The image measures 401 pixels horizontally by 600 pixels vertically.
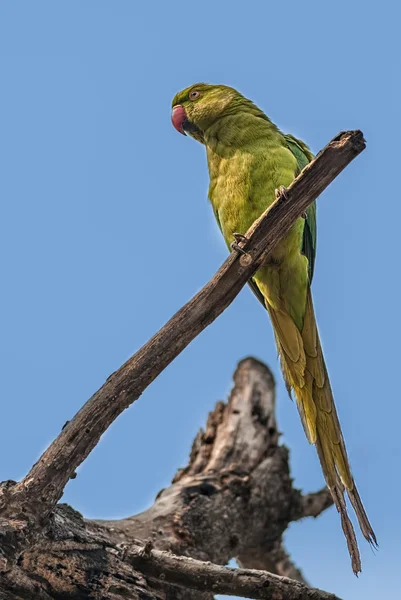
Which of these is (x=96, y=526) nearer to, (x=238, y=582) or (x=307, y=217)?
(x=238, y=582)

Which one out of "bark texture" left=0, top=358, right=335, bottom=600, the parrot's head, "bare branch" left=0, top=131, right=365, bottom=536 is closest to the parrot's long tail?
"bark texture" left=0, top=358, right=335, bottom=600

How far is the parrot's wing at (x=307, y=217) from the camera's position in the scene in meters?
6.08

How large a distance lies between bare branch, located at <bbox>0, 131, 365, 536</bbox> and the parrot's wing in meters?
1.80

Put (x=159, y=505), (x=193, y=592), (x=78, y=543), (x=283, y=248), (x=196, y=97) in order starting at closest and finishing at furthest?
(x=78, y=543)
(x=193, y=592)
(x=283, y=248)
(x=159, y=505)
(x=196, y=97)

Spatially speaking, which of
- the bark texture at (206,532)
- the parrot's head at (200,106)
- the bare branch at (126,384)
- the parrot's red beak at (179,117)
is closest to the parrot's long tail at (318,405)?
the bark texture at (206,532)

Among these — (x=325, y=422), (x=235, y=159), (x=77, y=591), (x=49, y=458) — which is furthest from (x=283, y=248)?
(x=77, y=591)

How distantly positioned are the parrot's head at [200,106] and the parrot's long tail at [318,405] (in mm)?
1956

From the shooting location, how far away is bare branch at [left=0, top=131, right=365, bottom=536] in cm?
408

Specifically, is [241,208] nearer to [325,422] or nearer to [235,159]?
[235,159]

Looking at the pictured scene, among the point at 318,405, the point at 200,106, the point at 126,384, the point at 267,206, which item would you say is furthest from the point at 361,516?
the point at 200,106

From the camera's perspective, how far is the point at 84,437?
4078mm

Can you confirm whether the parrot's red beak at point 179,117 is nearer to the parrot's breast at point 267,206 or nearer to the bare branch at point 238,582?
the parrot's breast at point 267,206

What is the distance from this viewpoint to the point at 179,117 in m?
7.09

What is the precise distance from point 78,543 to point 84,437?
2.70 feet
